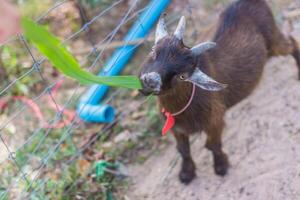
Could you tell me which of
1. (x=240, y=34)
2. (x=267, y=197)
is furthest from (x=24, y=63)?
(x=267, y=197)

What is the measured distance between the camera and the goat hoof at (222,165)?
3649 mm

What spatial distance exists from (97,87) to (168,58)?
137 cm

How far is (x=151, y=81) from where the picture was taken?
275cm

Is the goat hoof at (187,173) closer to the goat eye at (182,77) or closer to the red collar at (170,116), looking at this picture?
the red collar at (170,116)

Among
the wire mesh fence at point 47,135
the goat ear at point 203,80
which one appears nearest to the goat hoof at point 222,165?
the wire mesh fence at point 47,135

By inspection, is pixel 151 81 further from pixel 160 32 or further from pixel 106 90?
pixel 106 90

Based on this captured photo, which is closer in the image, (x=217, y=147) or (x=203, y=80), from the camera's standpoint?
(x=203, y=80)

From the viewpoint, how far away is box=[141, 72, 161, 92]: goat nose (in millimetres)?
2752

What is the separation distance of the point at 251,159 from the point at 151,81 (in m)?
1.31

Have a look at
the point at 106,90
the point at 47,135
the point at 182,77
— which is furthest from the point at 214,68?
the point at 47,135

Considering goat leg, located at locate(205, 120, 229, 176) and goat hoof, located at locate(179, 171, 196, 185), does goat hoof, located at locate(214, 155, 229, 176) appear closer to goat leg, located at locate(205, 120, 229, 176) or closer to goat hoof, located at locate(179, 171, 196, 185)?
goat leg, located at locate(205, 120, 229, 176)

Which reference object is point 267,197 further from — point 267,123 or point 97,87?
point 97,87

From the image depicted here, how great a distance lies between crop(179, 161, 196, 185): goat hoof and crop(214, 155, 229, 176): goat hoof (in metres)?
0.17

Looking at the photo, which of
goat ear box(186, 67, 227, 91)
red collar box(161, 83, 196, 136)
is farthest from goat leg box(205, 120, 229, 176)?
goat ear box(186, 67, 227, 91)
